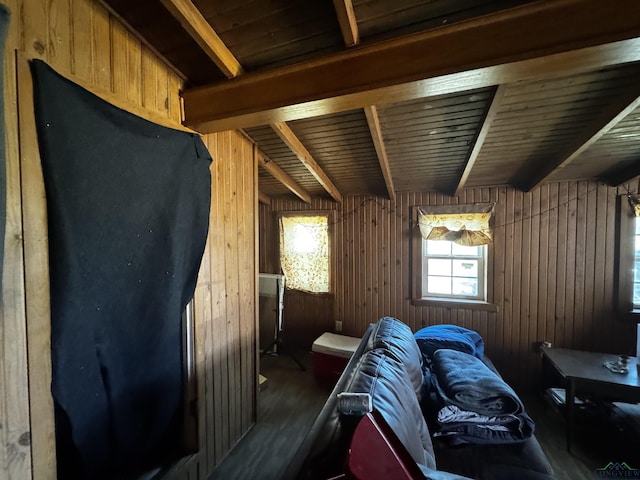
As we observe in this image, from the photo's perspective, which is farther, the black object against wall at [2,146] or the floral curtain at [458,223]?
the floral curtain at [458,223]

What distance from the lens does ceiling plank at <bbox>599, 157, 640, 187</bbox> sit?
2.16m

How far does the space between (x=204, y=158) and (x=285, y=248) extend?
228cm

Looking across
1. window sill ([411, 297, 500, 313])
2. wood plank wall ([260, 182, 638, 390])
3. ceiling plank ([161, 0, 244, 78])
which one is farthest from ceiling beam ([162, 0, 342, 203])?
window sill ([411, 297, 500, 313])

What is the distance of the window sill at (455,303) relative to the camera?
2797 millimetres

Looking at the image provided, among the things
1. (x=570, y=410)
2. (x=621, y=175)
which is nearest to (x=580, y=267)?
(x=621, y=175)

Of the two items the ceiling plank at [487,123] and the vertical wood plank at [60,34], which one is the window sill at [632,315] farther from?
the vertical wood plank at [60,34]

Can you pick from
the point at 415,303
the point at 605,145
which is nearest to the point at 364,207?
the point at 415,303

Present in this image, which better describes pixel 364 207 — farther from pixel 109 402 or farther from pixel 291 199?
pixel 109 402

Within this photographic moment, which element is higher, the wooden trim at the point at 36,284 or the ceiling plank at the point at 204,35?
the ceiling plank at the point at 204,35

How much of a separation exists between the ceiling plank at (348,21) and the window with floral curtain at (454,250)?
2.22m

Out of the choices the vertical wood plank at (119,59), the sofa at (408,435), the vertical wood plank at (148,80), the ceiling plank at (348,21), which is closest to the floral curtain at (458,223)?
the sofa at (408,435)

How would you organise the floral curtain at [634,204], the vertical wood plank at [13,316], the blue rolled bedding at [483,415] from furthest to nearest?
the floral curtain at [634,204], the blue rolled bedding at [483,415], the vertical wood plank at [13,316]

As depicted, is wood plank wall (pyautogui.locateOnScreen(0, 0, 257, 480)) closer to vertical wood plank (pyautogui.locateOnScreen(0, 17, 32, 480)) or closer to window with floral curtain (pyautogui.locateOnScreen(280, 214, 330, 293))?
vertical wood plank (pyautogui.locateOnScreen(0, 17, 32, 480))

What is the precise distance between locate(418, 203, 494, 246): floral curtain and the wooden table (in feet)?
3.97
